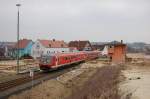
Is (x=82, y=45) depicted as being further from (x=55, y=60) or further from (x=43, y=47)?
(x=55, y=60)

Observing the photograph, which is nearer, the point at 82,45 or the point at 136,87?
the point at 136,87

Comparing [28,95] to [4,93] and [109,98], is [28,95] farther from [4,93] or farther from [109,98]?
[109,98]

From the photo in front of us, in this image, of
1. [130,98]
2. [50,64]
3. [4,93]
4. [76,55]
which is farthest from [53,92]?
[76,55]

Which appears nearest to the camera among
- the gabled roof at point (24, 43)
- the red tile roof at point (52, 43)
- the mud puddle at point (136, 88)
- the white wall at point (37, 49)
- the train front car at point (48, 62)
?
the mud puddle at point (136, 88)

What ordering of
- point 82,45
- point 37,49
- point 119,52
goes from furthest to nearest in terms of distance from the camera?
point 82,45 → point 37,49 → point 119,52

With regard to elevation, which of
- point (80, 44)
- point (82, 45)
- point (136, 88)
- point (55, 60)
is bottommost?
point (136, 88)

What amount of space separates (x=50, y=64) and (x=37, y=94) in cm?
1808

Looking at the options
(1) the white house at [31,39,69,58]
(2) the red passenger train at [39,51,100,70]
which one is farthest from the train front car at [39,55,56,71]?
(1) the white house at [31,39,69,58]

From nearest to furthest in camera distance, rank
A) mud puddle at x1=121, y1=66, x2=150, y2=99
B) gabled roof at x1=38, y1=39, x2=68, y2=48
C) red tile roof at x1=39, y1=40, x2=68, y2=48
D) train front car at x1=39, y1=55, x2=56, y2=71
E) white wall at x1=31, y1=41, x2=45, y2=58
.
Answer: mud puddle at x1=121, y1=66, x2=150, y2=99, train front car at x1=39, y1=55, x2=56, y2=71, white wall at x1=31, y1=41, x2=45, y2=58, gabled roof at x1=38, y1=39, x2=68, y2=48, red tile roof at x1=39, y1=40, x2=68, y2=48

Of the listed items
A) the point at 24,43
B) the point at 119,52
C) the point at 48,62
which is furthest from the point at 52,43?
the point at 48,62

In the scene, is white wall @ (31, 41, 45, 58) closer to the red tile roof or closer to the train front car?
the red tile roof

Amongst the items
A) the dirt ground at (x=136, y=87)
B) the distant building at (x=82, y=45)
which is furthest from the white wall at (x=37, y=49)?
the dirt ground at (x=136, y=87)

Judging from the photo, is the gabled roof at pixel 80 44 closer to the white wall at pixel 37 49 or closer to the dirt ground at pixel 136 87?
the white wall at pixel 37 49

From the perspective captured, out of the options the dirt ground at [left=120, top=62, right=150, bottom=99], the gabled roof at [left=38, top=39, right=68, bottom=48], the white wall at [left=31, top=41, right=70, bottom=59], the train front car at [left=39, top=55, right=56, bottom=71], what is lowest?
the dirt ground at [left=120, top=62, right=150, bottom=99]
